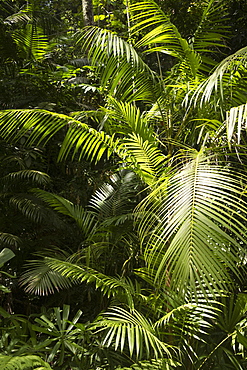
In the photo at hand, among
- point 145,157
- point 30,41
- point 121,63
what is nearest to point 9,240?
point 145,157

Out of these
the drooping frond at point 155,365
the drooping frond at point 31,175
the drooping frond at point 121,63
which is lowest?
the drooping frond at point 155,365

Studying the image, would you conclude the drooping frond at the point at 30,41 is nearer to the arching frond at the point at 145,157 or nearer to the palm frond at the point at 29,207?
the palm frond at the point at 29,207

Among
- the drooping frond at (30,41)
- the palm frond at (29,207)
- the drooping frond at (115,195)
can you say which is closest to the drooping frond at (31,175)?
the palm frond at (29,207)

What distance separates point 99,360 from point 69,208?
1.05 meters

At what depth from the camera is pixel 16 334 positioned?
2.46 metres

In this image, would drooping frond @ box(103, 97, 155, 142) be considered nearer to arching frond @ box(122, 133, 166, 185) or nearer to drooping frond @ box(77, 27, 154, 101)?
arching frond @ box(122, 133, 166, 185)

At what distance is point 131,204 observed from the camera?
3.83m

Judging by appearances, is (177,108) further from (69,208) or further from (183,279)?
(183,279)

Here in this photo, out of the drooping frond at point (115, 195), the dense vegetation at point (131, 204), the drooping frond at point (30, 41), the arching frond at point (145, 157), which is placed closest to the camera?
the dense vegetation at point (131, 204)

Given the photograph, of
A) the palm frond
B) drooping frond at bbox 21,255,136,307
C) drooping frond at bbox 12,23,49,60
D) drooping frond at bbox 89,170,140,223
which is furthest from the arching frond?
drooping frond at bbox 12,23,49,60

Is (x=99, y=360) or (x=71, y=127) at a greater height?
(x=71, y=127)

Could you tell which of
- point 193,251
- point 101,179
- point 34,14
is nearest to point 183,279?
point 193,251

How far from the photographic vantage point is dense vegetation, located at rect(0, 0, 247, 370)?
6.37 ft

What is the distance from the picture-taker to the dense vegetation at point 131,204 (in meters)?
1.94
